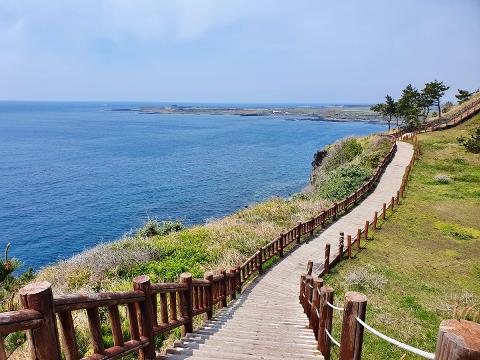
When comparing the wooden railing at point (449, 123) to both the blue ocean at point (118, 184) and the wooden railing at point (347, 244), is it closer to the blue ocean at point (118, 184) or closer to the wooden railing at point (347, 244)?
the blue ocean at point (118, 184)

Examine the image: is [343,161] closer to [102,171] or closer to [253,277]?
[253,277]

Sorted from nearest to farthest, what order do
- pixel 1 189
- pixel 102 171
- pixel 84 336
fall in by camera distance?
pixel 84 336 < pixel 1 189 < pixel 102 171

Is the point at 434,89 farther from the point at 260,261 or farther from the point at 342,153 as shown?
the point at 260,261

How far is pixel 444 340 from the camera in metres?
1.93

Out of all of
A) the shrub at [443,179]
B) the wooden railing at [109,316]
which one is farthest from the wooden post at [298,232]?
the shrub at [443,179]

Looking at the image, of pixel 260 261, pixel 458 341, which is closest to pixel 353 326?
pixel 458 341

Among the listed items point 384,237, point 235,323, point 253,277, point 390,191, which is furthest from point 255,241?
point 390,191

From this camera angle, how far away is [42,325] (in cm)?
298

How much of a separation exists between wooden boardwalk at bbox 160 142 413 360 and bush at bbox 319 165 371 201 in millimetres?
6507

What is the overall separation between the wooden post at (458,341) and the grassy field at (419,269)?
1425 mm

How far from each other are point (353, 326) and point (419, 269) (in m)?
11.6

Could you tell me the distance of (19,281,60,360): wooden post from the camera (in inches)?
116

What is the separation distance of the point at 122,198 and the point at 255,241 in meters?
28.3

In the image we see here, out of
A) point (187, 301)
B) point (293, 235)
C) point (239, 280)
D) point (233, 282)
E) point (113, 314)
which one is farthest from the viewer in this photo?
point (293, 235)
